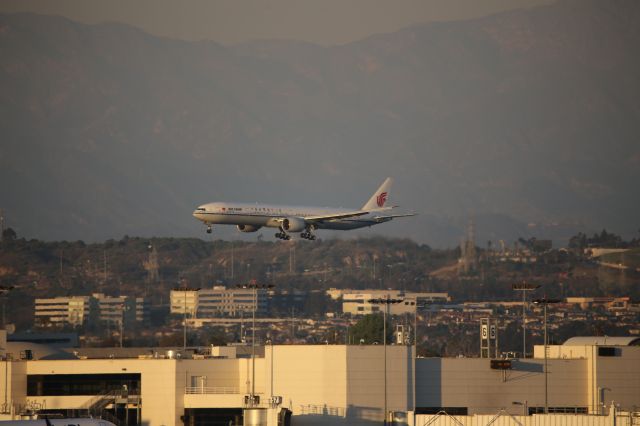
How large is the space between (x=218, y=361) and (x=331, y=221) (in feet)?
266

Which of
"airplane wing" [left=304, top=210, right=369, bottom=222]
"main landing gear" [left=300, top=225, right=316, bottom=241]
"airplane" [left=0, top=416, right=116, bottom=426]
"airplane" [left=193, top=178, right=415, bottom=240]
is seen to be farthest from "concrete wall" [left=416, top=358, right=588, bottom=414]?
"airplane wing" [left=304, top=210, right=369, bottom=222]

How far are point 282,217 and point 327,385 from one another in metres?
79.7

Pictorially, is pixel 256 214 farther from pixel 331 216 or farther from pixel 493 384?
pixel 493 384

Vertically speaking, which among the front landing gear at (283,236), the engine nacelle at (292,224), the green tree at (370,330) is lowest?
the green tree at (370,330)

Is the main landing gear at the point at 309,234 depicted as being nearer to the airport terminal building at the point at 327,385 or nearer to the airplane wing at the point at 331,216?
the airplane wing at the point at 331,216

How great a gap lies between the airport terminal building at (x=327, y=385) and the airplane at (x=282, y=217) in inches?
2442

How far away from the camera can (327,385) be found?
90625mm

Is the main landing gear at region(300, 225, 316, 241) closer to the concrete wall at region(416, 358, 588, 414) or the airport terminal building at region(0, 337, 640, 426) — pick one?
the airport terminal building at region(0, 337, 640, 426)

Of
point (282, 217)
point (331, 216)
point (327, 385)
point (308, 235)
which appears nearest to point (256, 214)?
point (282, 217)

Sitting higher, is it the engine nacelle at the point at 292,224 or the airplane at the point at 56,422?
the engine nacelle at the point at 292,224

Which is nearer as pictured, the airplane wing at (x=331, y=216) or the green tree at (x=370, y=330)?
the airplane wing at (x=331, y=216)

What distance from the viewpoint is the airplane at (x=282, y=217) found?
538 feet

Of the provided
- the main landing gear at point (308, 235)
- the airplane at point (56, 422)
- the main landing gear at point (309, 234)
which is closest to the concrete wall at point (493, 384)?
the airplane at point (56, 422)

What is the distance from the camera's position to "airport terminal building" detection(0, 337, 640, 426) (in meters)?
90.5
